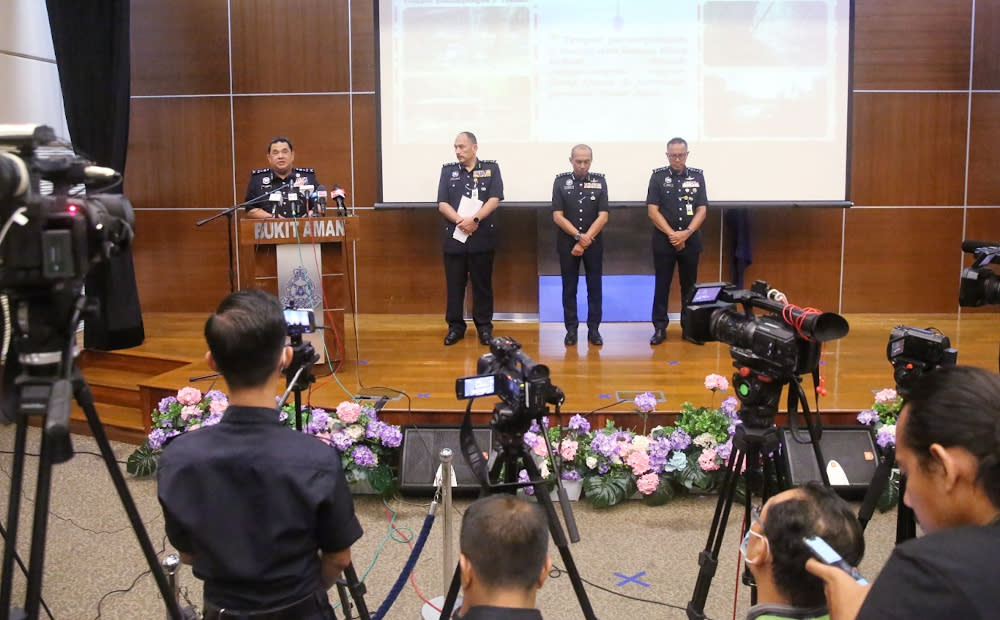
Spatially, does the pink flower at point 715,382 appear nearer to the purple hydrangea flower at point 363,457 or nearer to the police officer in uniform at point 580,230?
the purple hydrangea flower at point 363,457

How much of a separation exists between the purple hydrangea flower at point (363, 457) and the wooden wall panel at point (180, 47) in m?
4.08

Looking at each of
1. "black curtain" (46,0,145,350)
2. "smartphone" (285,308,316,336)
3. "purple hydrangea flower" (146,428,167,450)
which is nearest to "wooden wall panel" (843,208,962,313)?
"purple hydrangea flower" (146,428,167,450)

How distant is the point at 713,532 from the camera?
243 cm

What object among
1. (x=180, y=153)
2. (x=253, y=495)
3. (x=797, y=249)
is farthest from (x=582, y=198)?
(x=253, y=495)

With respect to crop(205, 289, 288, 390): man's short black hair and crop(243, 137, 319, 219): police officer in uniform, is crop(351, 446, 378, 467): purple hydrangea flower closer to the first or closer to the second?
crop(243, 137, 319, 219): police officer in uniform

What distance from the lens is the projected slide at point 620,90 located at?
246 inches

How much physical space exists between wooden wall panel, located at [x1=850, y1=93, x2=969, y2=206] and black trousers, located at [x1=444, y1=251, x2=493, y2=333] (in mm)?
3030

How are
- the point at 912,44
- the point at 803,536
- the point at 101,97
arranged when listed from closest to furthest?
the point at 803,536, the point at 101,97, the point at 912,44

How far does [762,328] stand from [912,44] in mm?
5335

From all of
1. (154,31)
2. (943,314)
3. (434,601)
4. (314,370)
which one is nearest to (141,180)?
(154,31)

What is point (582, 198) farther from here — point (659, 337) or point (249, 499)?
point (249, 499)

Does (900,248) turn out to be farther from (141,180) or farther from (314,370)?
(141,180)

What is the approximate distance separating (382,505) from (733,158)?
13.1 ft

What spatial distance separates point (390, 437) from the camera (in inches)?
146
